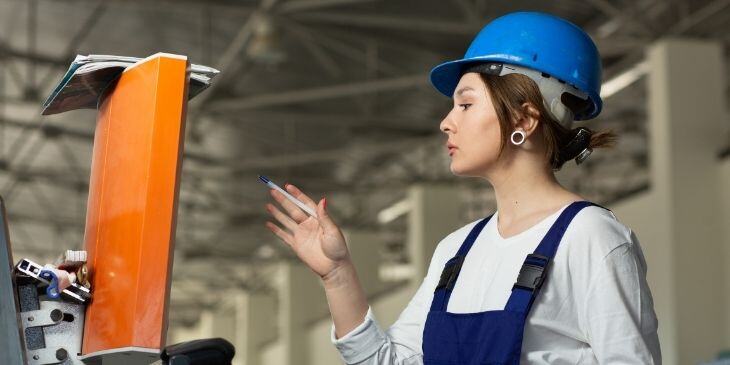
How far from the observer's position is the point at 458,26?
15.4m

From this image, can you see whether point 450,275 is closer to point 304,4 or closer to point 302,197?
point 302,197

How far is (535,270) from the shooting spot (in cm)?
241

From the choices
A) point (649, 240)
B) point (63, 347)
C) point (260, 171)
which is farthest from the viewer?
point (260, 171)

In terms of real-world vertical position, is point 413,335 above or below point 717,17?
below

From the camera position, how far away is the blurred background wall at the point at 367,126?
46.9 feet

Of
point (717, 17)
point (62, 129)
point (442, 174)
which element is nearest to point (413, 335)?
point (717, 17)

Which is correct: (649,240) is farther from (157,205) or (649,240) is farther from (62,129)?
(62,129)

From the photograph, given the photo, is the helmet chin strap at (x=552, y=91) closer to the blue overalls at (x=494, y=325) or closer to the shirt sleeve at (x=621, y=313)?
the blue overalls at (x=494, y=325)

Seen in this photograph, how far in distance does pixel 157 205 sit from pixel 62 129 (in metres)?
22.9

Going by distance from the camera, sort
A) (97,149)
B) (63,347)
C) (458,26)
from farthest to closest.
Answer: (458,26)
(97,149)
(63,347)

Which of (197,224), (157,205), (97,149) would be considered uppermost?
(197,224)

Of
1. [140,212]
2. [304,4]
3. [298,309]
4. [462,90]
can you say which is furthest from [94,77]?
[298,309]

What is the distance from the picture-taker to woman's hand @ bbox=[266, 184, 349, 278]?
2596mm

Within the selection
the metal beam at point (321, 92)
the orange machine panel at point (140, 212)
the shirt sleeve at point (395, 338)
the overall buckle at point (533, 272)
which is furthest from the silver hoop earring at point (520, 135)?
the metal beam at point (321, 92)
